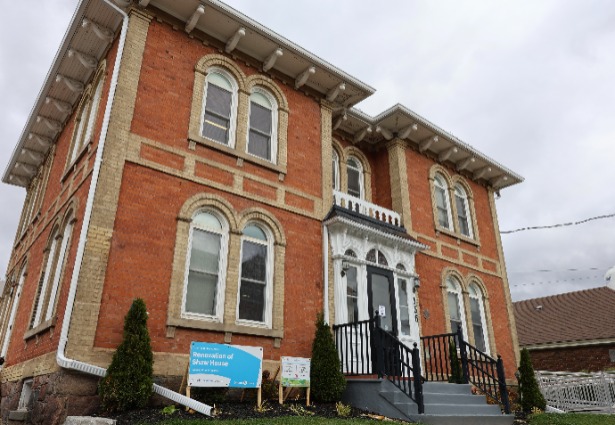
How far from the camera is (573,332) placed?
2392cm

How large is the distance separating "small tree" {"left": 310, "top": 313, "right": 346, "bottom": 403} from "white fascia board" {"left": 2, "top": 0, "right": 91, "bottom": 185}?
8.32 meters

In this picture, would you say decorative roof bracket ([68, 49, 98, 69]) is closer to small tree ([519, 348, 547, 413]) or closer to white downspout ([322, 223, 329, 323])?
white downspout ([322, 223, 329, 323])

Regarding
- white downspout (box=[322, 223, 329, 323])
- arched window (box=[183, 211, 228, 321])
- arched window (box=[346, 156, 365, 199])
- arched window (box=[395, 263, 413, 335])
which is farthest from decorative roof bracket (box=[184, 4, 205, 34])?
arched window (box=[395, 263, 413, 335])

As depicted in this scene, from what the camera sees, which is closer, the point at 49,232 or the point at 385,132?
the point at 49,232

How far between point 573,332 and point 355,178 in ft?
53.4

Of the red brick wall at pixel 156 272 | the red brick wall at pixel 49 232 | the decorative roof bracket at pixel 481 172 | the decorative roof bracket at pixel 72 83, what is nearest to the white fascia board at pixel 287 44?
the red brick wall at pixel 49 232

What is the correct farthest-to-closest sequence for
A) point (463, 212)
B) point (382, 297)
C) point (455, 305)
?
1. point (463, 212)
2. point (455, 305)
3. point (382, 297)

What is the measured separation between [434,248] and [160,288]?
853 cm

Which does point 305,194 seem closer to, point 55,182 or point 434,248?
point 434,248

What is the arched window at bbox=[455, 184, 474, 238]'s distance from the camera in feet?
52.8

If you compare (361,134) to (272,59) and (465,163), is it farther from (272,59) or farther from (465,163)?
(272,59)

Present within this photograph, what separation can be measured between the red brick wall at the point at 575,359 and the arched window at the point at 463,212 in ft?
37.3

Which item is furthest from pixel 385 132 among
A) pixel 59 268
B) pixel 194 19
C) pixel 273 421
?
Answer: pixel 273 421

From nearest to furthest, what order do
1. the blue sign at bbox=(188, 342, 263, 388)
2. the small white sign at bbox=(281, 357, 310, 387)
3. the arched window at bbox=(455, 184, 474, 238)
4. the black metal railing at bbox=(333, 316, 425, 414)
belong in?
the blue sign at bbox=(188, 342, 263, 388) < the black metal railing at bbox=(333, 316, 425, 414) < the small white sign at bbox=(281, 357, 310, 387) < the arched window at bbox=(455, 184, 474, 238)
